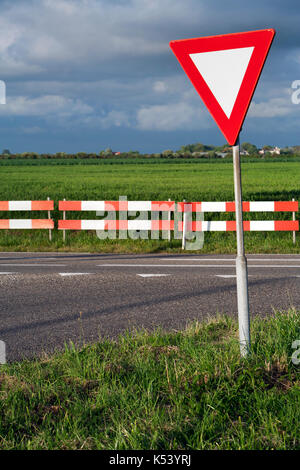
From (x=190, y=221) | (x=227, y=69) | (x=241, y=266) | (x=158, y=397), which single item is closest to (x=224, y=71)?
(x=227, y=69)

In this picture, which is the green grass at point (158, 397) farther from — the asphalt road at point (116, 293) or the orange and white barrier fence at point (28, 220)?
the orange and white barrier fence at point (28, 220)

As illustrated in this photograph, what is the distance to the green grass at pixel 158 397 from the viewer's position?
3377mm

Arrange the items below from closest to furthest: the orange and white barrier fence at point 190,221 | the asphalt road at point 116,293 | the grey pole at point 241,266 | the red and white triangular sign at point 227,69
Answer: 1. the red and white triangular sign at point 227,69
2. the grey pole at point 241,266
3. the asphalt road at point 116,293
4. the orange and white barrier fence at point 190,221

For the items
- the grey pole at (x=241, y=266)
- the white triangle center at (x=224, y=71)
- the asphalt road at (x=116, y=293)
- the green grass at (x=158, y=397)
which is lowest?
the green grass at (x=158, y=397)

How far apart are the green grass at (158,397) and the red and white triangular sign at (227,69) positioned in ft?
5.66

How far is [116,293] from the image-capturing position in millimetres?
8383

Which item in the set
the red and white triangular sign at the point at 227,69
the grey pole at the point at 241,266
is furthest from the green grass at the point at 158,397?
the red and white triangular sign at the point at 227,69

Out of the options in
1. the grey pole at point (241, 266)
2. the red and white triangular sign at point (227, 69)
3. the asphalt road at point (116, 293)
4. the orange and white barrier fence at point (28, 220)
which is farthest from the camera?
the orange and white barrier fence at point (28, 220)

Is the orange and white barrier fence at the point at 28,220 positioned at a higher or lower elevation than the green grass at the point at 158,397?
higher

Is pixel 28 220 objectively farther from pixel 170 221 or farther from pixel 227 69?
pixel 227 69

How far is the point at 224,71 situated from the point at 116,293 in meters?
4.70

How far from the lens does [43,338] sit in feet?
19.7

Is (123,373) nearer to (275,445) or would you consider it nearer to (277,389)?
(277,389)
